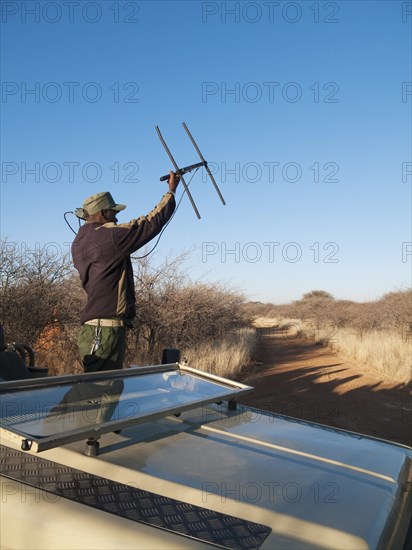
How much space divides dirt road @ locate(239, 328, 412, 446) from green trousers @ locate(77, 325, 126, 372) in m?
4.43

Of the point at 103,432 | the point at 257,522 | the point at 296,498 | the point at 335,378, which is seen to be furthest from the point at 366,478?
the point at 335,378

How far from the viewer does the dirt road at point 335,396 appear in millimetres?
7539

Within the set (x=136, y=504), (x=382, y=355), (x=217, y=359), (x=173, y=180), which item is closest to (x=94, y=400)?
(x=136, y=504)

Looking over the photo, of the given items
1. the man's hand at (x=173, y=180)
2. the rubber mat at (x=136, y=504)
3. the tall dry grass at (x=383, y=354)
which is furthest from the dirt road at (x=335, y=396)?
the rubber mat at (x=136, y=504)

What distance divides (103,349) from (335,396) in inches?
279

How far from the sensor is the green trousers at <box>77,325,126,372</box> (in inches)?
141

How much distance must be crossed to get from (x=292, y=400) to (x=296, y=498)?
7667 mm

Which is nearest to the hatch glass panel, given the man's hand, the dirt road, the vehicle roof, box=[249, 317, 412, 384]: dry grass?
the vehicle roof

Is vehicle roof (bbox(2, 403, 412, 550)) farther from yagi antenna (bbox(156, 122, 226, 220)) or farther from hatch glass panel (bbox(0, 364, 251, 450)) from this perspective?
yagi antenna (bbox(156, 122, 226, 220))

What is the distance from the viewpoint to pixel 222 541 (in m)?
1.32

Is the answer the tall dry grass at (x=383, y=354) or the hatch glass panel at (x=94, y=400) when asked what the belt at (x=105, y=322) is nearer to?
the hatch glass panel at (x=94, y=400)

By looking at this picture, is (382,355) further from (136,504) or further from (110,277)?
(136,504)

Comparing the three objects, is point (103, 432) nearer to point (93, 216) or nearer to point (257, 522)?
point (257, 522)

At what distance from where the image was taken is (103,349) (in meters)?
3.60
